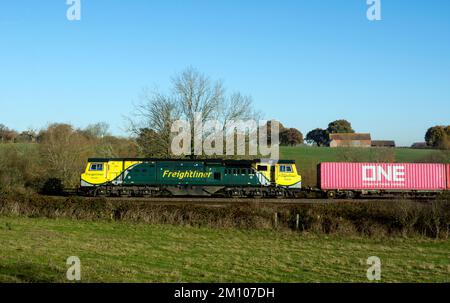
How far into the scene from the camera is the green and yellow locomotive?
116ft

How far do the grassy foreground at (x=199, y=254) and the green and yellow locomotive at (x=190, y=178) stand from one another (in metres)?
12.9

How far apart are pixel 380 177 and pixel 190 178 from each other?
50.1ft

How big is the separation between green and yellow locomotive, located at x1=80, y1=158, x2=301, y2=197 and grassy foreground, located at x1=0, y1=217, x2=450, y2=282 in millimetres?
12949

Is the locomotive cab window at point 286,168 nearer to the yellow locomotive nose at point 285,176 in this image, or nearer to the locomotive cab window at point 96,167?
the yellow locomotive nose at point 285,176

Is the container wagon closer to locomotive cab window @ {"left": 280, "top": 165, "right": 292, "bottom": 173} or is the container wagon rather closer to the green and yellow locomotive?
locomotive cab window @ {"left": 280, "top": 165, "right": 292, "bottom": 173}

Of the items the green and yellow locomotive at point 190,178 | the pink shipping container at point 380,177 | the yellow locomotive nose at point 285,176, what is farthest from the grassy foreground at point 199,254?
the pink shipping container at point 380,177

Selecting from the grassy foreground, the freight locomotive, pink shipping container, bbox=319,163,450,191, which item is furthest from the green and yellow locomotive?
the grassy foreground

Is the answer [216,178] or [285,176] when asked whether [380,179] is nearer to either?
[285,176]

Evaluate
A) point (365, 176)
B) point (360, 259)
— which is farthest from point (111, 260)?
point (365, 176)

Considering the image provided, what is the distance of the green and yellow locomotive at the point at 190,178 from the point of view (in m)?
35.4

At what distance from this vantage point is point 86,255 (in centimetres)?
1438

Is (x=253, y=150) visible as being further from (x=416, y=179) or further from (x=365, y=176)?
(x=416, y=179)

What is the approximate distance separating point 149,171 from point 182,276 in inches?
963

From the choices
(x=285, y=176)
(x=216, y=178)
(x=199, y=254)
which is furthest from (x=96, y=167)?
(x=199, y=254)
